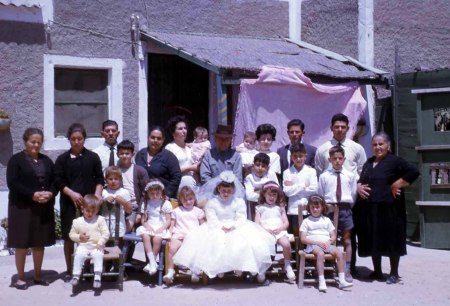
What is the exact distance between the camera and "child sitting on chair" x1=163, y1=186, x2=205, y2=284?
A: 7.43m

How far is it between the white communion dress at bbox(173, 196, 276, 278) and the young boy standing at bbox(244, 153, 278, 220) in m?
0.35

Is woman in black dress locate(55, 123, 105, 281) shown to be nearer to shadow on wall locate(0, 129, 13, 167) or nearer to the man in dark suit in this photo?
the man in dark suit

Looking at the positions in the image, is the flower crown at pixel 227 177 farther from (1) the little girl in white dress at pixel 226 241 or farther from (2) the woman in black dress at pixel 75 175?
(2) the woman in black dress at pixel 75 175

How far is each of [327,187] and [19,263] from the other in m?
3.36

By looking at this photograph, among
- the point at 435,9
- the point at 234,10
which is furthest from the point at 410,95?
the point at 234,10

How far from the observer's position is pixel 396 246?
7.66 m

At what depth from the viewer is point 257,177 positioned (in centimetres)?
780

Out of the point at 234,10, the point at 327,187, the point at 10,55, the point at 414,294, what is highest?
the point at 234,10

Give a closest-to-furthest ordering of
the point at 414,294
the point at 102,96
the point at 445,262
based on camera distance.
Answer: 1. the point at 414,294
2. the point at 445,262
3. the point at 102,96

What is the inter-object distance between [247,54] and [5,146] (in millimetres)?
3638

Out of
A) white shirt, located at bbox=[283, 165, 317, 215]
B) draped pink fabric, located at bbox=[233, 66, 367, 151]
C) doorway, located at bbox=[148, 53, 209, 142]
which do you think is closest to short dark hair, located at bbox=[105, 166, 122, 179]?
white shirt, located at bbox=[283, 165, 317, 215]

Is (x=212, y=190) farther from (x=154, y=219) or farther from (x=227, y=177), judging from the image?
(x=154, y=219)

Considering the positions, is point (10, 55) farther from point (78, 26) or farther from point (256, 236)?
point (256, 236)

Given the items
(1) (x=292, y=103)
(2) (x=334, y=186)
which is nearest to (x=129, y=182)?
(2) (x=334, y=186)
